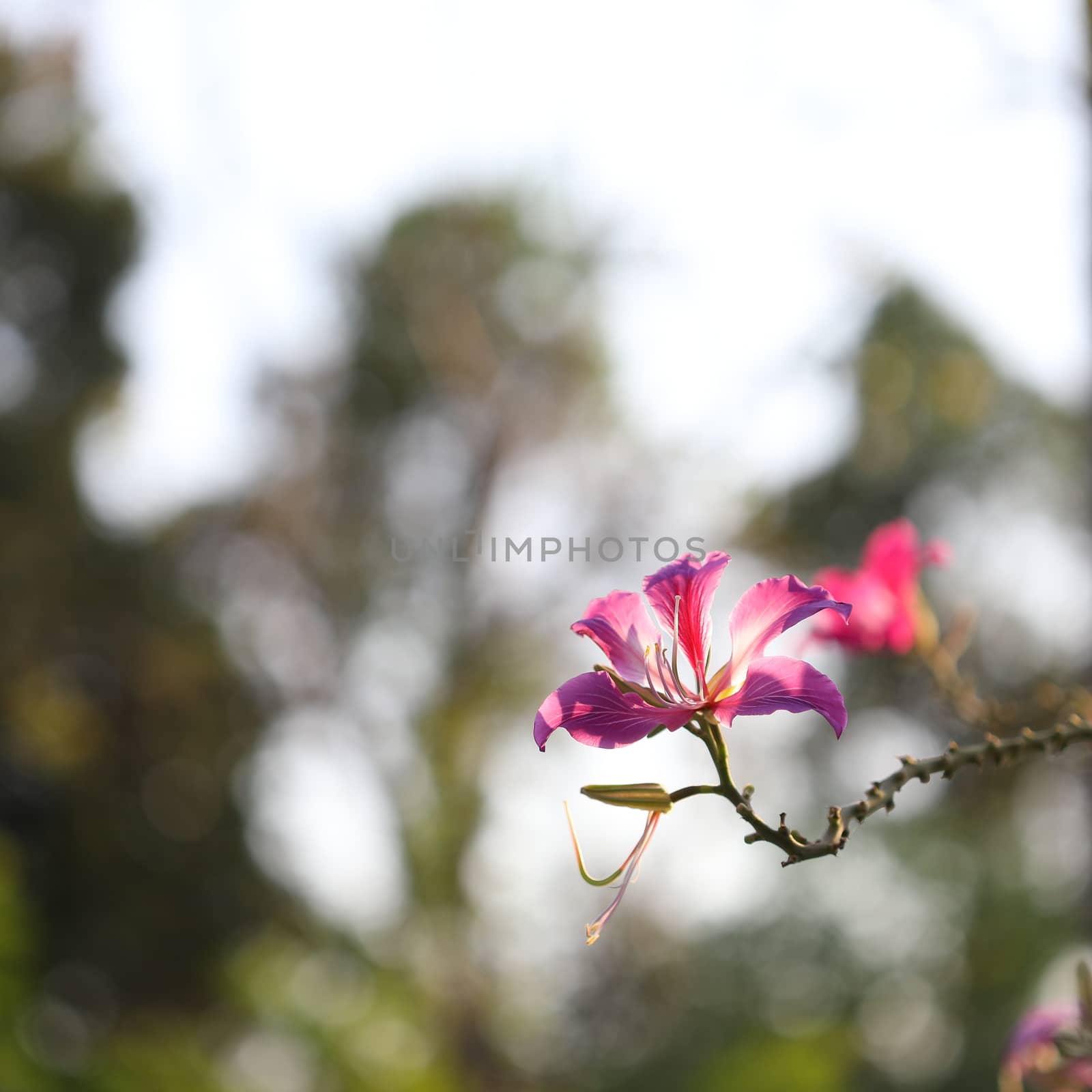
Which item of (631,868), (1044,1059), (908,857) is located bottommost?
(1044,1059)

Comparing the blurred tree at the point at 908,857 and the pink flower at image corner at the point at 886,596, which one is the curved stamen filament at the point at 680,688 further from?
the blurred tree at the point at 908,857

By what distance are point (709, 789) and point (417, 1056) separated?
607cm

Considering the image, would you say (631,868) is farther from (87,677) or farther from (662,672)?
(87,677)

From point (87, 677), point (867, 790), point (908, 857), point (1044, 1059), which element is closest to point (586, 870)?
point (867, 790)

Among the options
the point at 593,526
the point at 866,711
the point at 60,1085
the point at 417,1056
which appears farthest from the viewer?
the point at 593,526

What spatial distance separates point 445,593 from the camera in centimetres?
1044

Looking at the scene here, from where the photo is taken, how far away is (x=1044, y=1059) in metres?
0.94

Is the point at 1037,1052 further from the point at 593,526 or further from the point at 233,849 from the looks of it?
the point at 233,849

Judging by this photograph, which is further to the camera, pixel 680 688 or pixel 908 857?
pixel 908 857

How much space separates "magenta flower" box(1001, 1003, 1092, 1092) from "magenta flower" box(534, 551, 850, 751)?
483 mm

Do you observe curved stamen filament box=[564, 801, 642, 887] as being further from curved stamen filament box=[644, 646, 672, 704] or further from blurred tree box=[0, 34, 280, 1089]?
blurred tree box=[0, 34, 280, 1089]

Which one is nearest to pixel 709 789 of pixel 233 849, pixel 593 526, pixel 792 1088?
pixel 792 1088

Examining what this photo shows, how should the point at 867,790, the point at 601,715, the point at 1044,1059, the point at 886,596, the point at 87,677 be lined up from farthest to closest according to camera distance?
the point at 87,677, the point at 886,596, the point at 1044,1059, the point at 601,715, the point at 867,790

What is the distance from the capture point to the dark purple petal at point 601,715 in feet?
2.09
